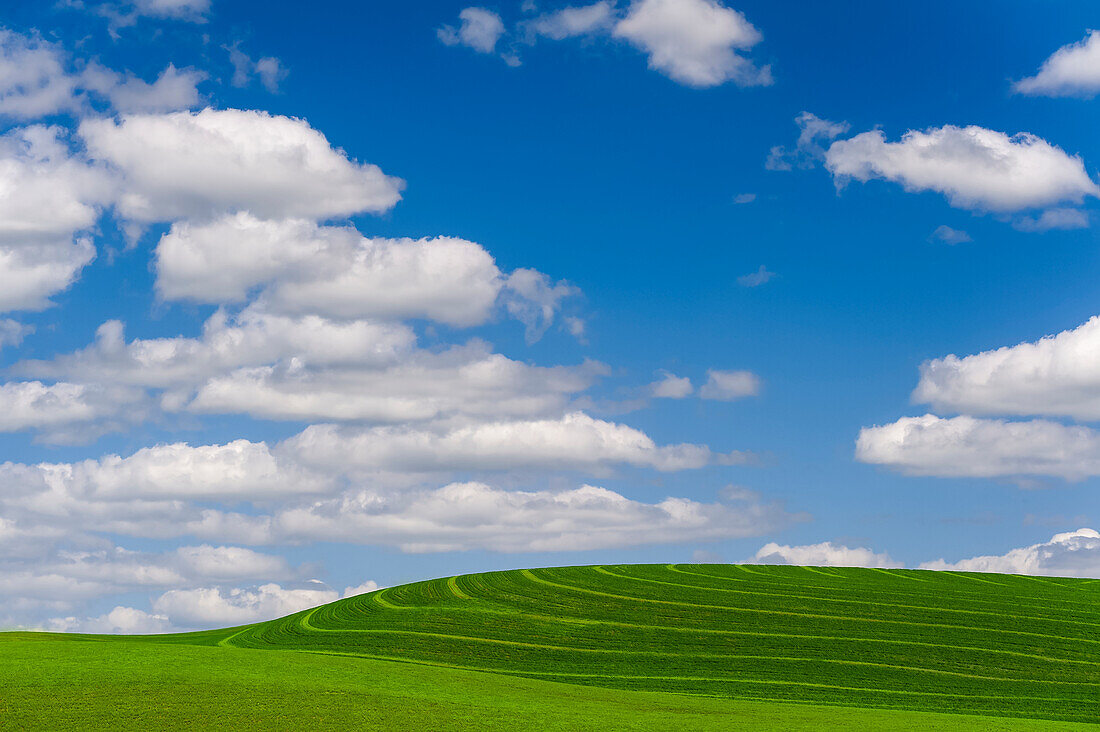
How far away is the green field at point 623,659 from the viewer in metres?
24.7

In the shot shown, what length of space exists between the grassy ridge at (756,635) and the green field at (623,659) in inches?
6.0

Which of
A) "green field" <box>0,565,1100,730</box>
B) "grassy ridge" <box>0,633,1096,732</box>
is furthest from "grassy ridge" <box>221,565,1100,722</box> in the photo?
"grassy ridge" <box>0,633,1096,732</box>

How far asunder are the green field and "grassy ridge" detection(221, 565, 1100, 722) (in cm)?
15

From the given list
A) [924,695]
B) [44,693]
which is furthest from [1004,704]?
[44,693]

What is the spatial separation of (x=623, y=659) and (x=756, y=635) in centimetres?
749

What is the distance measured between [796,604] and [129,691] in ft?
119

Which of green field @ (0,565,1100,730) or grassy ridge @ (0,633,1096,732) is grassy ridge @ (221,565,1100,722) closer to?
green field @ (0,565,1100,730)

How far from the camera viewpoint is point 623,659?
41.3 metres

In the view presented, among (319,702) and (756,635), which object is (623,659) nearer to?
(756,635)

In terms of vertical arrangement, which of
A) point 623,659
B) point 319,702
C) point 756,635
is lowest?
point 623,659

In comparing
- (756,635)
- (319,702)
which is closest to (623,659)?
(756,635)

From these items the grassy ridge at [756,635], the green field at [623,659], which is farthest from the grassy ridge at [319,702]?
the grassy ridge at [756,635]

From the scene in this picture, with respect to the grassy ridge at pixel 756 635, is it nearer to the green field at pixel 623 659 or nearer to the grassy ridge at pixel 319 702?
the green field at pixel 623 659

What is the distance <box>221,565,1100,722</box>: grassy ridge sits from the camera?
37.4 metres
